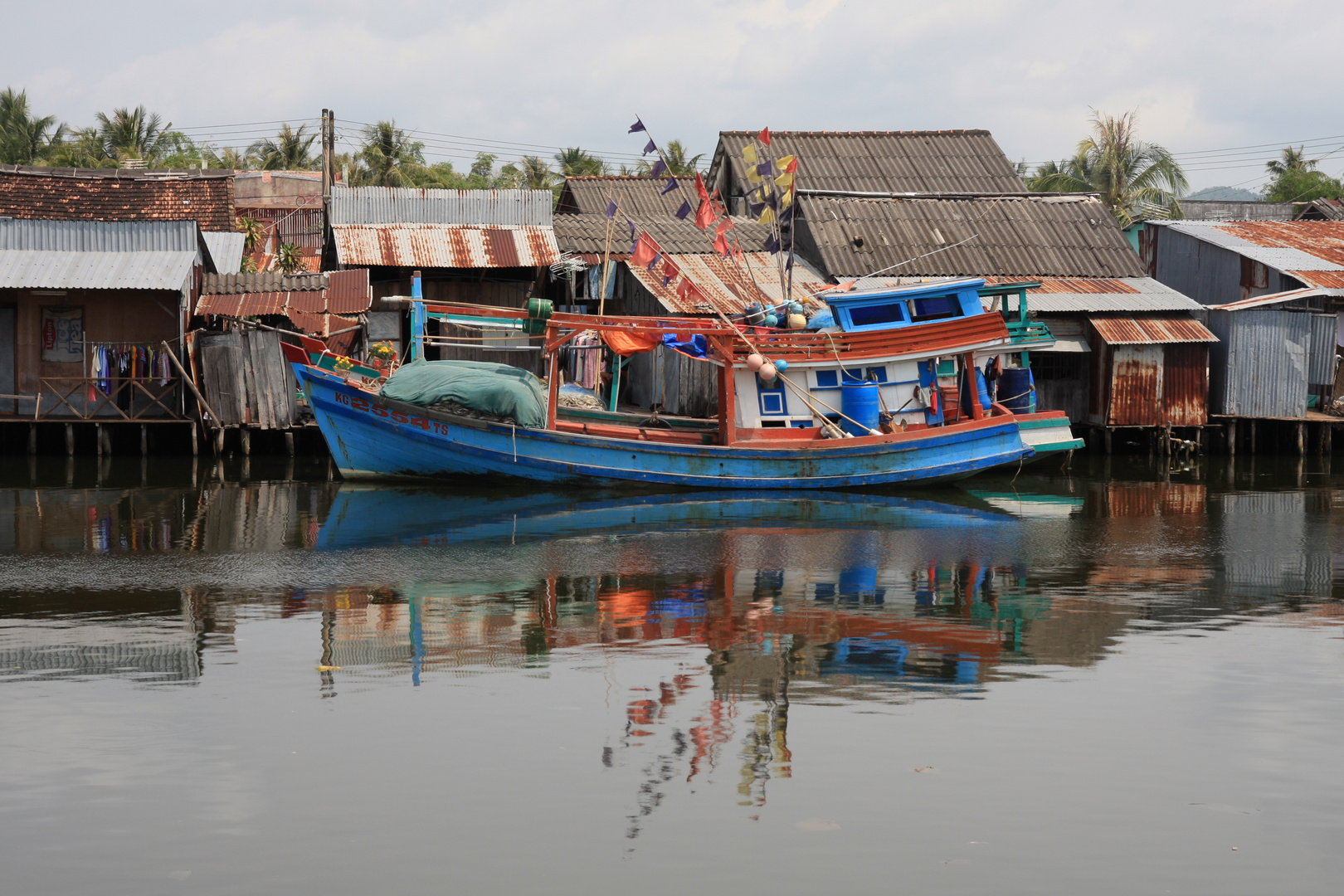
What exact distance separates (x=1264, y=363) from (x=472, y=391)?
17.2 m

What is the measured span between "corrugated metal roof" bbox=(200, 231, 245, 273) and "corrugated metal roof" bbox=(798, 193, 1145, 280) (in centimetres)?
1237

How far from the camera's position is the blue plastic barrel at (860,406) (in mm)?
21109

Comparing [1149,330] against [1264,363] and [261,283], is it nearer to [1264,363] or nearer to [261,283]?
[1264,363]

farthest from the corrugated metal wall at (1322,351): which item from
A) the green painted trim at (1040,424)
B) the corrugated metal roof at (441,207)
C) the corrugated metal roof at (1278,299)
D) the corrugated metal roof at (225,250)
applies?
the corrugated metal roof at (225,250)

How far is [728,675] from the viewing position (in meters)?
9.72

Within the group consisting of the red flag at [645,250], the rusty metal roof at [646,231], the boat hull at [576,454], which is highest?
the rusty metal roof at [646,231]

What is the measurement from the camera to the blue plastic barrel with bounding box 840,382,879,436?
69.3ft

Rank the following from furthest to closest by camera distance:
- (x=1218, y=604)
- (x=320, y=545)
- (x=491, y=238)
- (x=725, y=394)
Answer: (x=491, y=238) → (x=725, y=394) → (x=320, y=545) → (x=1218, y=604)

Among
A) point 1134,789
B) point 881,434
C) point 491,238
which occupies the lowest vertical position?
point 1134,789

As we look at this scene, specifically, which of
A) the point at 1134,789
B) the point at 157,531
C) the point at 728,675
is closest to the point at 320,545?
the point at 157,531

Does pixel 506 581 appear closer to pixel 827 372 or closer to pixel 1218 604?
pixel 1218 604

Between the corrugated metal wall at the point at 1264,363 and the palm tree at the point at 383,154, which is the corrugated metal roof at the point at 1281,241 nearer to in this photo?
the corrugated metal wall at the point at 1264,363

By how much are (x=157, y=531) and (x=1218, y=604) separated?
1245 centimetres

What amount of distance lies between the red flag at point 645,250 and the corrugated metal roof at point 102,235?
9.55m
